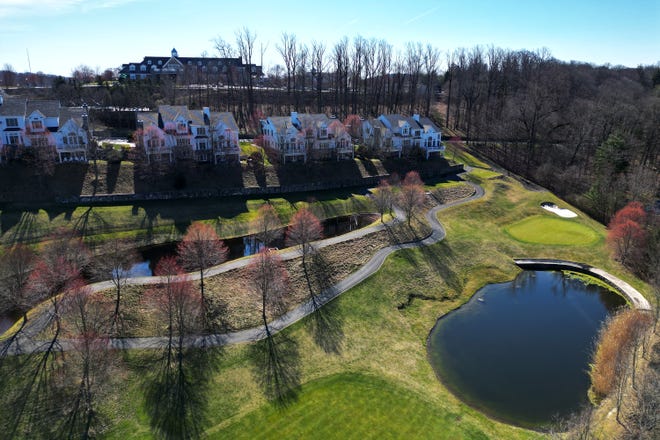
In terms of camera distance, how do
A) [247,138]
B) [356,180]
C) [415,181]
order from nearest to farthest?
[415,181] → [356,180] → [247,138]

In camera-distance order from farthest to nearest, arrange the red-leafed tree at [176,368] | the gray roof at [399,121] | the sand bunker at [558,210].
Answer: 1. the gray roof at [399,121]
2. the sand bunker at [558,210]
3. the red-leafed tree at [176,368]

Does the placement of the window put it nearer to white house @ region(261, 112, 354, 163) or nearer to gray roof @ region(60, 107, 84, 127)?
gray roof @ region(60, 107, 84, 127)

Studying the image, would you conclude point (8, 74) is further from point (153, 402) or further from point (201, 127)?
point (153, 402)

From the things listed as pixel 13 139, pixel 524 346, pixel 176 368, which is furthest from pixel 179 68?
pixel 524 346

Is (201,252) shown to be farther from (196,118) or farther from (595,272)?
(595,272)

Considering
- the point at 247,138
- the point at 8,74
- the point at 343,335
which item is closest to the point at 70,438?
the point at 343,335

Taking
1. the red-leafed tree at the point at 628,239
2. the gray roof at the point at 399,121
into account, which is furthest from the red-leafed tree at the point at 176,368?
the gray roof at the point at 399,121

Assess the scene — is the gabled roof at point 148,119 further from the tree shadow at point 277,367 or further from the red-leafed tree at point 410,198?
the tree shadow at point 277,367
